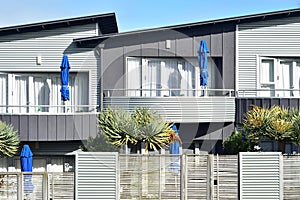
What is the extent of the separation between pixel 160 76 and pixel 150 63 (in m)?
0.74

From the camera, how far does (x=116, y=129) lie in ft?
62.5

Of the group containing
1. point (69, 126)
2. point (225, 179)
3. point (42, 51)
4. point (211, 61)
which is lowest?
point (225, 179)

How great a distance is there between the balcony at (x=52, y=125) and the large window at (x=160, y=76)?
3.03 meters

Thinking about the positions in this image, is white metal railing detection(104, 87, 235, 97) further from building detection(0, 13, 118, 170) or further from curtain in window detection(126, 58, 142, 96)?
building detection(0, 13, 118, 170)

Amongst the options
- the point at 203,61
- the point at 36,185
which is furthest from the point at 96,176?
the point at 203,61

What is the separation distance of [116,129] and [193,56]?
6.86 meters

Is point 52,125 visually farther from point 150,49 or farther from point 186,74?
point 186,74

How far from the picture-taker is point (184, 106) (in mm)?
22094

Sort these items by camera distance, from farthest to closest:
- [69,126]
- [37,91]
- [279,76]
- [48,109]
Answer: [37,91] → [279,76] → [48,109] → [69,126]

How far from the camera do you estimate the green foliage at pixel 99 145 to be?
64.8ft

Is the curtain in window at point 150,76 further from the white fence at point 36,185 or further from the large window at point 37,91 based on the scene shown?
the white fence at point 36,185

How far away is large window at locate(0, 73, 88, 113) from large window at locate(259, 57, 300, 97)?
8.14 m

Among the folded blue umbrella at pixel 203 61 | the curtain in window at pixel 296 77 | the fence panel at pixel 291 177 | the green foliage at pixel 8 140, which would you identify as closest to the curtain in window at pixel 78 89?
the green foliage at pixel 8 140

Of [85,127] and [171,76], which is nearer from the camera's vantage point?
[85,127]
